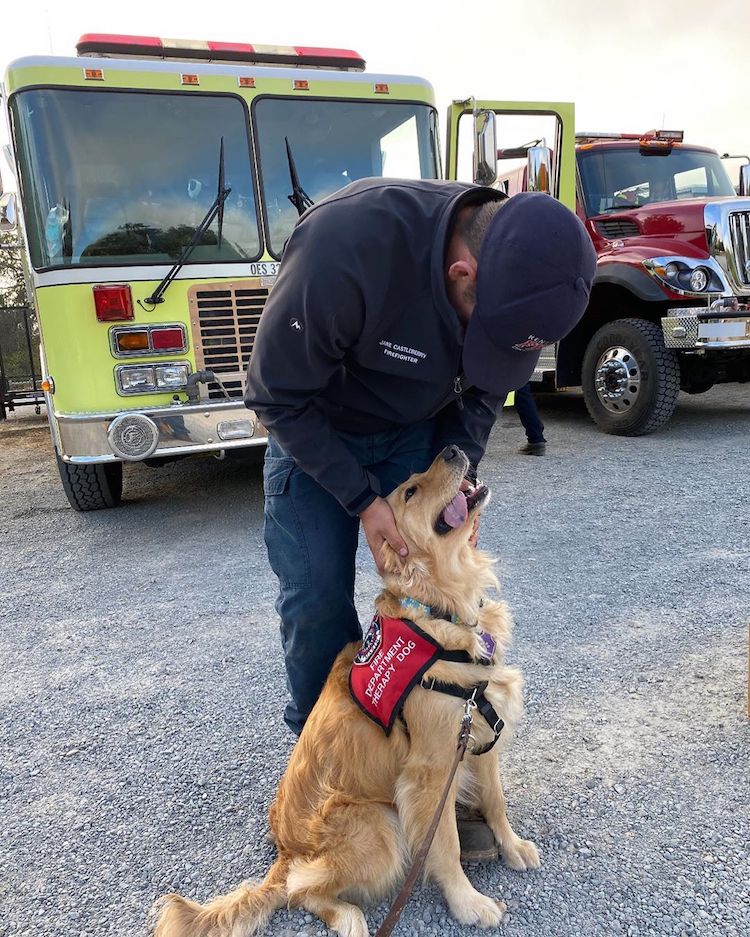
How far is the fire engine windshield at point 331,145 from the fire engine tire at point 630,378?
270 cm

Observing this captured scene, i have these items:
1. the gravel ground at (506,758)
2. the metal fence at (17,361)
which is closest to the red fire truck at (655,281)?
the gravel ground at (506,758)

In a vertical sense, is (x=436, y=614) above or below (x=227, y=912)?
above

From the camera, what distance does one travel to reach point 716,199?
22.7 feet

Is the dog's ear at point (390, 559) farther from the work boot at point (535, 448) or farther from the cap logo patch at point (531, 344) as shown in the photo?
the work boot at point (535, 448)

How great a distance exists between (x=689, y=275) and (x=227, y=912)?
21.4ft

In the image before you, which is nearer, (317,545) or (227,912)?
(227,912)

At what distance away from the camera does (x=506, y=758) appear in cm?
253

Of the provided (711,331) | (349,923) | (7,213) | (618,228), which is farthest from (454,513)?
(618,228)

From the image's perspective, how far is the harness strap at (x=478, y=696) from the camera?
195 centimetres

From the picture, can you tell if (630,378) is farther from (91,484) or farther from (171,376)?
(91,484)

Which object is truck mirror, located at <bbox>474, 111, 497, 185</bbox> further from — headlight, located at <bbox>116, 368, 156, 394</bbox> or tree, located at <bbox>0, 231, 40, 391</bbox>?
tree, located at <bbox>0, 231, 40, 391</bbox>

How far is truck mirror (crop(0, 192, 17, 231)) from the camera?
5.12 metres

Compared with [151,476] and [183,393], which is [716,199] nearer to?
[183,393]

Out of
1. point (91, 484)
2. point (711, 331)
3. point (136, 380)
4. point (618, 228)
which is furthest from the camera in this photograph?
point (618, 228)
